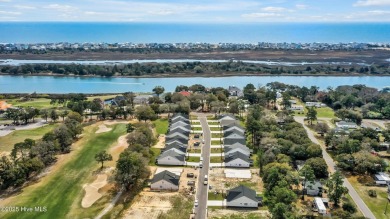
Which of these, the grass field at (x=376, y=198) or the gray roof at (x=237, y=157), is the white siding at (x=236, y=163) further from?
the grass field at (x=376, y=198)

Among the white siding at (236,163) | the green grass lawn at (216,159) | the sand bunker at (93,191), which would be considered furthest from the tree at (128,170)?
the white siding at (236,163)

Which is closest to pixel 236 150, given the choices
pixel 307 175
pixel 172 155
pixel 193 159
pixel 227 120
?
pixel 193 159

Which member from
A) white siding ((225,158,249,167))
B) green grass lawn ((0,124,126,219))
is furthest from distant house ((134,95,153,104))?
white siding ((225,158,249,167))

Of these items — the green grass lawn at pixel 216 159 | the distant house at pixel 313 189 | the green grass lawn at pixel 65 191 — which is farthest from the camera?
the green grass lawn at pixel 216 159

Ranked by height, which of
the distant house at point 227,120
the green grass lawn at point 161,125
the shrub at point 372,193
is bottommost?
the shrub at point 372,193

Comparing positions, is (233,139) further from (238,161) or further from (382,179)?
(382,179)

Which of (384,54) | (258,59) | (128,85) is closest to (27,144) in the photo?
(128,85)

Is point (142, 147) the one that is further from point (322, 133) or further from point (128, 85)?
point (128, 85)
